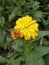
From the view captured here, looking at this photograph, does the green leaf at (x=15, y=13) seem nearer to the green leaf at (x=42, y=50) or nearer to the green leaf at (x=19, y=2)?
the green leaf at (x=19, y=2)

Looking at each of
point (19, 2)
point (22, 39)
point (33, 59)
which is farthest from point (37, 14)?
point (33, 59)

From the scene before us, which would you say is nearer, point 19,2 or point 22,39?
point 22,39

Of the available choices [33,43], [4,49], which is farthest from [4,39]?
[33,43]

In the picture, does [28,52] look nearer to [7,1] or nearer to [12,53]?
[12,53]

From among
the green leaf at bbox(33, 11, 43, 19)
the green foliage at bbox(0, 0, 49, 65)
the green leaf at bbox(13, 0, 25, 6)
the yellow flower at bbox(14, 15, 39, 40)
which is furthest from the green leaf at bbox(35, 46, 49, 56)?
the green leaf at bbox(13, 0, 25, 6)

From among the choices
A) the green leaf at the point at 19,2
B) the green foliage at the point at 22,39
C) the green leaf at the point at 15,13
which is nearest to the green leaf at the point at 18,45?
the green foliage at the point at 22,39

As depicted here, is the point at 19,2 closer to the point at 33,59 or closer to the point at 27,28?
the point at 27,28

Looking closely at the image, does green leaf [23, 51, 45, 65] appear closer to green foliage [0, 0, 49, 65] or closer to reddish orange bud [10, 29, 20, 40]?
green foliage [0, 0, 49, 65]
